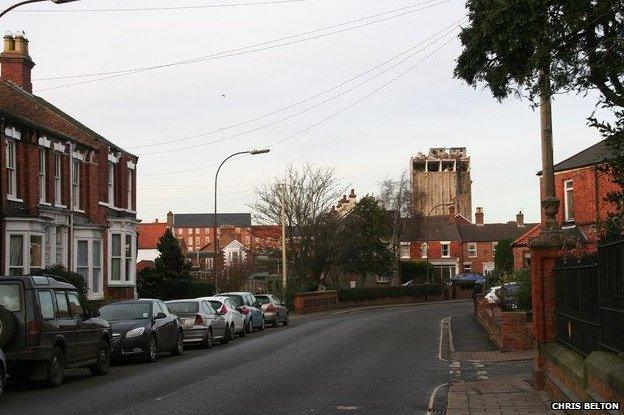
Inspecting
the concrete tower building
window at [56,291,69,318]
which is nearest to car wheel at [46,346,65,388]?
window at [56,291,69,318]

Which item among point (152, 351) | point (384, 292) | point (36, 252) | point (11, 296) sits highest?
point (36, 252)

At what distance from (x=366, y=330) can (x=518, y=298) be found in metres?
9.20

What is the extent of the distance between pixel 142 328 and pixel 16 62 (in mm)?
20866

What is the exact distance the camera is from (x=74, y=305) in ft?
55.7

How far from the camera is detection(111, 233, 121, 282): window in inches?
1506

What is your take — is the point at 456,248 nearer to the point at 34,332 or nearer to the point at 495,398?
the point at 34,332

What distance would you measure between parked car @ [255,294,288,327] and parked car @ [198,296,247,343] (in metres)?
6.52

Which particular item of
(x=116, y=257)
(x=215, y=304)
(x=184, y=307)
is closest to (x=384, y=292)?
(x=116, y=257)

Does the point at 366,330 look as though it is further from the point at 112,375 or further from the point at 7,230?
the point at 112,375

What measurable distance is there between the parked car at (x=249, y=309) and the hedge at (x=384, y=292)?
27.1m

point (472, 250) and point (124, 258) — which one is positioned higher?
point (472, 250)

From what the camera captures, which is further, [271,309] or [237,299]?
[271,309]

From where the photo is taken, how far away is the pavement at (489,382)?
39.0ft

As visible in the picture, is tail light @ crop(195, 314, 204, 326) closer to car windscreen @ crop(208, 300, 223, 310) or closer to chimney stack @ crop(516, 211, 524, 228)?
car windscreen @ crop(208, 300, 223, 310)
